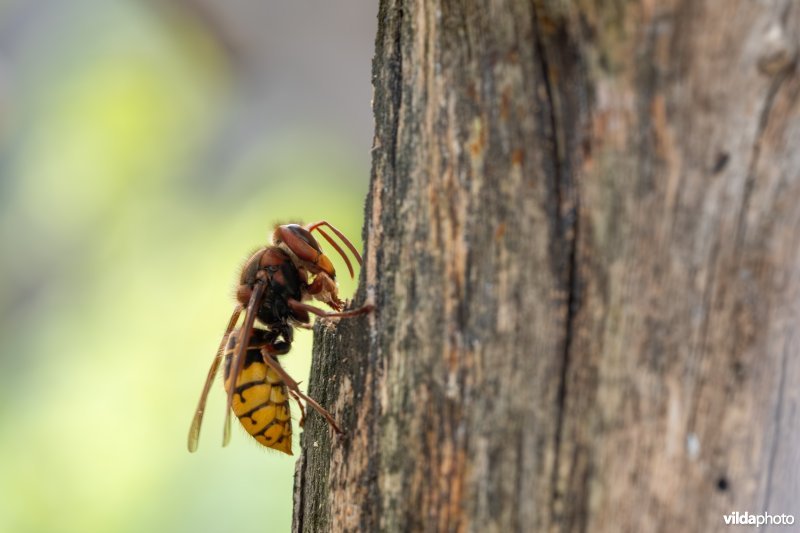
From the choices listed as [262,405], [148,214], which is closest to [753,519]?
[262,405]

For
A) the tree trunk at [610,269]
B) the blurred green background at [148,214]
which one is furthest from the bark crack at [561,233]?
the blurred green background at [148,214]

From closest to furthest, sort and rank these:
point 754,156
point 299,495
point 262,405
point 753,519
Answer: point 754,156
point 753,519
point 299,495
point 262,405

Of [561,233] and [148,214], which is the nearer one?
[561,233]

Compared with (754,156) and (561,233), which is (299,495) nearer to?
(561,233)

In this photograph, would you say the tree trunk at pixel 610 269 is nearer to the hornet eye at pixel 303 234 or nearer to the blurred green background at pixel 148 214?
the hornet eye at pixel 303 234

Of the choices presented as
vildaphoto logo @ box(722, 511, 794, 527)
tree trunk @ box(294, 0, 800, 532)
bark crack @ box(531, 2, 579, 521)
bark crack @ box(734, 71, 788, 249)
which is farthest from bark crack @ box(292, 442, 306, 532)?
bark crack @ box(734, 71, 788, 249)

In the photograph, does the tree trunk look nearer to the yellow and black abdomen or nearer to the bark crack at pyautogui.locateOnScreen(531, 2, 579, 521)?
the bark crack at pyautogui.locateOnScreen(531, 2, 579, 521)

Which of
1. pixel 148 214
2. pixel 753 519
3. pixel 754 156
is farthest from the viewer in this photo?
pixel 148 214
